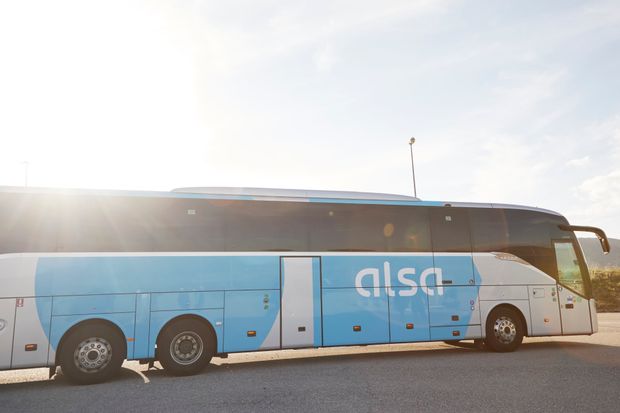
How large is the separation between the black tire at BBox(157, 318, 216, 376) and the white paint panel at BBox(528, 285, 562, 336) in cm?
749

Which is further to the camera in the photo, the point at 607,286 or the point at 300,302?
the point at 607,286

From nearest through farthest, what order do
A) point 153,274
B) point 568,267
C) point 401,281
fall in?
point 153,274
point 401,281
point 568,267

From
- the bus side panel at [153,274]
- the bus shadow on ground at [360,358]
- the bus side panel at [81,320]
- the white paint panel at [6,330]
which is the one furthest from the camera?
the bus shadow on ground at [360,358]

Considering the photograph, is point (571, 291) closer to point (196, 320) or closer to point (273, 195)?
point (273, 195)

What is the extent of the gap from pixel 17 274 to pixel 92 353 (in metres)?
1.82

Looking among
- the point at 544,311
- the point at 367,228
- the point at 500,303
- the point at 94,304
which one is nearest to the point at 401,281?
the point at 367,228

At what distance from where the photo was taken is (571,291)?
12.1 meters

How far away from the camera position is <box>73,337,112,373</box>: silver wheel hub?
8.46 m

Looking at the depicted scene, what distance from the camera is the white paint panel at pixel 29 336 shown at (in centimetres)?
815

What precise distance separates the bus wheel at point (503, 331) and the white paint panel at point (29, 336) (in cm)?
913

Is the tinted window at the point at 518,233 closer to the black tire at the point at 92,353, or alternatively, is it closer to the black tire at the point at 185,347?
the black tire at the point at 185,347

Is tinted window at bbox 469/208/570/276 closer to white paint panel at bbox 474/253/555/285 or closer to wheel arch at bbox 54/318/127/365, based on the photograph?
white paint panel at bbox 474/253/555/285

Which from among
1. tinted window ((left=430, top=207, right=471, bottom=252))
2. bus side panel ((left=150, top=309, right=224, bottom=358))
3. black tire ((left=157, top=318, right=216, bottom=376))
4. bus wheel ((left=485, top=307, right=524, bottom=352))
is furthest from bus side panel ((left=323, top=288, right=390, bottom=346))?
bus wheel ((left=485, top=307, right=524, bottom=352))

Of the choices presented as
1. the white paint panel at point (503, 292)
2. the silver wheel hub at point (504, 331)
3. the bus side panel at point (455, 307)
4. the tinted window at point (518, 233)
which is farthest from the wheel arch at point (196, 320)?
the silver wheel hub at point (504, 331)
